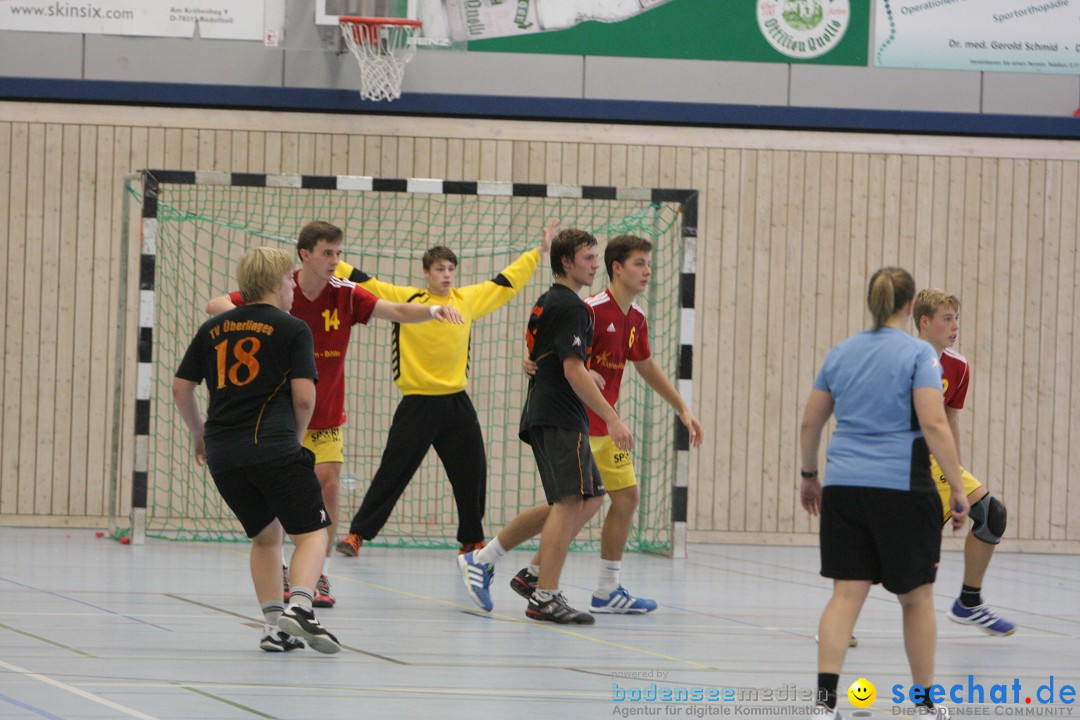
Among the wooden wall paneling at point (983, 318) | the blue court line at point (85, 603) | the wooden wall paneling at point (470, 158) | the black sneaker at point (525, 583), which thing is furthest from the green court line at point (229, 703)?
the wooden wall paneling at point (983, 318)

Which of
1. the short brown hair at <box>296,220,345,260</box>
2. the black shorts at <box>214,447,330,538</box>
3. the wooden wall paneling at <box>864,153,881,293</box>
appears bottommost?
the black shorts at <box>214,447,330,538</box>

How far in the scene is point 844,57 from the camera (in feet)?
41.0

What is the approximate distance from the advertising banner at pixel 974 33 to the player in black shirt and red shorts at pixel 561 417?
6.59 m

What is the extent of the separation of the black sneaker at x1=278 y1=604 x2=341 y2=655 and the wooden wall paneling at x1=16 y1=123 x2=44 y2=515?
22.9ft

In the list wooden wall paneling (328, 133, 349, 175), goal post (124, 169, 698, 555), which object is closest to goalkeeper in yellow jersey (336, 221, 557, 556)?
goal post (124, 169, 698, 555)

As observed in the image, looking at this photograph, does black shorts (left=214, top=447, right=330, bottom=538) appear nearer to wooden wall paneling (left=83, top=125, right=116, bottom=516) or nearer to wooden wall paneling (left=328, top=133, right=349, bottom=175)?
wooden wall paneling (left=83, top=125, right=116, bottom=516)

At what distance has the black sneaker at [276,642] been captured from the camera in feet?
19.4

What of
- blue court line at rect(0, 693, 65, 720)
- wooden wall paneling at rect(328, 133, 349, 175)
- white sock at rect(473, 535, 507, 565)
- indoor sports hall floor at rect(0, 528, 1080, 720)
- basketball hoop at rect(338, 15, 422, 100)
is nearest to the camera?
blue court line at rect(0, 693, 65, 720)

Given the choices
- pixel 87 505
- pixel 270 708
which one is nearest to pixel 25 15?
pixel 87 505

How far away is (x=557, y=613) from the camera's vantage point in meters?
7.00

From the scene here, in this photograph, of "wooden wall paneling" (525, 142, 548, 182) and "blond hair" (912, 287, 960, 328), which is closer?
"blond hair" (912, 287, 960, 328)

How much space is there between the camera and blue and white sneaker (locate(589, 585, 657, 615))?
24.5 ft

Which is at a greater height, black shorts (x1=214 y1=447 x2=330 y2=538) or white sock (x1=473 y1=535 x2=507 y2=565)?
black shorts (x1=214 y1=447 x2=330 y2=538)

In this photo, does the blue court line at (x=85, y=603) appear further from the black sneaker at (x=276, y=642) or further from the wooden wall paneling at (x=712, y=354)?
the wooden wall paneling at (x=712, y=354)
